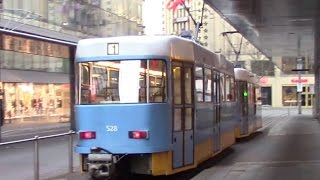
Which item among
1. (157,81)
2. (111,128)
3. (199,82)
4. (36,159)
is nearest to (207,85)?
(199,82)

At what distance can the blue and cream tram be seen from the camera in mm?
11219

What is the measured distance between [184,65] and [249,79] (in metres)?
13.3

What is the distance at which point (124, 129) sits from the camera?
37.0 feet

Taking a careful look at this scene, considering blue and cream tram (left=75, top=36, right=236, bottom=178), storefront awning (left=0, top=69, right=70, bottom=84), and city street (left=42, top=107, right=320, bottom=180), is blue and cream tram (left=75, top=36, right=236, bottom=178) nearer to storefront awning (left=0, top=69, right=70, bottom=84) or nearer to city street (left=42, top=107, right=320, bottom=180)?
city street (left=42, top=107, right=320, bottom=180)

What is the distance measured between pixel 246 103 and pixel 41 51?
29.7 feet

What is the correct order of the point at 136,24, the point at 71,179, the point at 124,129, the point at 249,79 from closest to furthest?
the point at 124,129 → the point at 71,179 → the point at 249,79 → the point at 136,24

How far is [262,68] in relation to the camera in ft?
275

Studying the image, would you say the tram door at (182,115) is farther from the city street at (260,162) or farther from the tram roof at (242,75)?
the tram roof at (242,75)

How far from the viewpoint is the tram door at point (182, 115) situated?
11.9m

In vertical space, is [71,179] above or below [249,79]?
below

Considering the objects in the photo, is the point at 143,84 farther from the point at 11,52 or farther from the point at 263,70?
the point at 263,70

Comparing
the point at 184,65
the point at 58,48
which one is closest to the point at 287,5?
the point at 58,48

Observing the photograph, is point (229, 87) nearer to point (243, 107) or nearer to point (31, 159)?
point (243, 107)

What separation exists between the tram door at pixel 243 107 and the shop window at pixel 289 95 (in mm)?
64239
